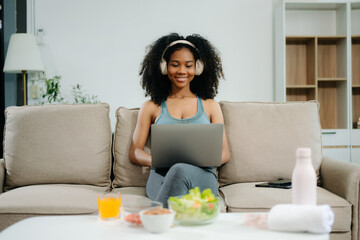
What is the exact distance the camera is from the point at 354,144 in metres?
3.38

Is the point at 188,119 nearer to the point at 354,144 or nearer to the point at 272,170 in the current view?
the point at 272,170

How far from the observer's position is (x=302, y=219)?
1.01m

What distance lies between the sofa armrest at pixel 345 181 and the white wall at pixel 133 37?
183 cm

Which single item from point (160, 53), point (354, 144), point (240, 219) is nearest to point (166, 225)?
point (240, 219)

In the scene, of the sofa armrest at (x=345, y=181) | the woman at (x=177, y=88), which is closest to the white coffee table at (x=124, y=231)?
the woman at (x=177, y=88)

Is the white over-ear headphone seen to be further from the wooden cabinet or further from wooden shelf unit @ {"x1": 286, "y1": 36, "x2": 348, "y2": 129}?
wooden shelf unit @ {"x1": 286, "y1": 36, "x2": 348, "y2": 129}

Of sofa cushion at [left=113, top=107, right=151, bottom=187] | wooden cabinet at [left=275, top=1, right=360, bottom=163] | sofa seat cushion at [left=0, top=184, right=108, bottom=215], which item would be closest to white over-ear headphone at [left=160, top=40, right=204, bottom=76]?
sofa cushion at [left=113, top=107, right=151, bottom=187]

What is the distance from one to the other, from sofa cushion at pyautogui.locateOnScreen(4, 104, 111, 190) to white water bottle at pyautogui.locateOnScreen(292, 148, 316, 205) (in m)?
1.26

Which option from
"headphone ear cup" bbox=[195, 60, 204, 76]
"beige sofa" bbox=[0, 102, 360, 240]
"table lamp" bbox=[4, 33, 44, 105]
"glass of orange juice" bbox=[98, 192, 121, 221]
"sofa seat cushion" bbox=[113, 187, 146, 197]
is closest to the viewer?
"glass of orange juice" bbox=[98, 192, 121, 221]

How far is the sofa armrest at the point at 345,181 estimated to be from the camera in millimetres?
1705

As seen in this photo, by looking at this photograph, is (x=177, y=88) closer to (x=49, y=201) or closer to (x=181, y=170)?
(x=181, y=170)

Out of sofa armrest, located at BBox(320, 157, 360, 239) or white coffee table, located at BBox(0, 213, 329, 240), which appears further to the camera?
sofa armrest, located at BBox(320, 157, 360, 239)

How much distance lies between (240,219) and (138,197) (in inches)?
29.0

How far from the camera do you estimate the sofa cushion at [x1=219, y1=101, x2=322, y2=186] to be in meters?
2.05
